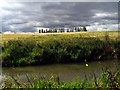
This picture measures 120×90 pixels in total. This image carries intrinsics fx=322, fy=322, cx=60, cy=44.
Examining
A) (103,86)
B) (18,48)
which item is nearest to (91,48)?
(18,48)

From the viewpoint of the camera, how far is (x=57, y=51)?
21.5 meters

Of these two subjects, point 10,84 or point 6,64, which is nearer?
point 10,84

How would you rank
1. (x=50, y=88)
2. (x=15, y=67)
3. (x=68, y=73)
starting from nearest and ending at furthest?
1. (x=50, y=88)
2. (x=68, y=73)
3. (x=15, y=67)

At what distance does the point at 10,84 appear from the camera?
22.3 feet

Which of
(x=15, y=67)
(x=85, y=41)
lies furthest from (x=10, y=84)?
(x=85, y=41)

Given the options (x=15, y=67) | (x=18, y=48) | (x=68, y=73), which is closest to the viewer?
(x=68, y=73)

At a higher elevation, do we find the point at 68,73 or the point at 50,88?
the point at 50,88

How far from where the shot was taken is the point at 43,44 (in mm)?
22453

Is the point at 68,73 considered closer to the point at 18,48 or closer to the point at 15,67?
the point at 15,67

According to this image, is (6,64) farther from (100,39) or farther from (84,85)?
(84,85)

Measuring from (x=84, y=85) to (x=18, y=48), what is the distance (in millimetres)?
14930

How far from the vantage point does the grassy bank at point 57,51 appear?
20484mm

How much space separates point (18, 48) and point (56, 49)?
2586mm

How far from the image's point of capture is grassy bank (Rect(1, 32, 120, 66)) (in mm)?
20484
